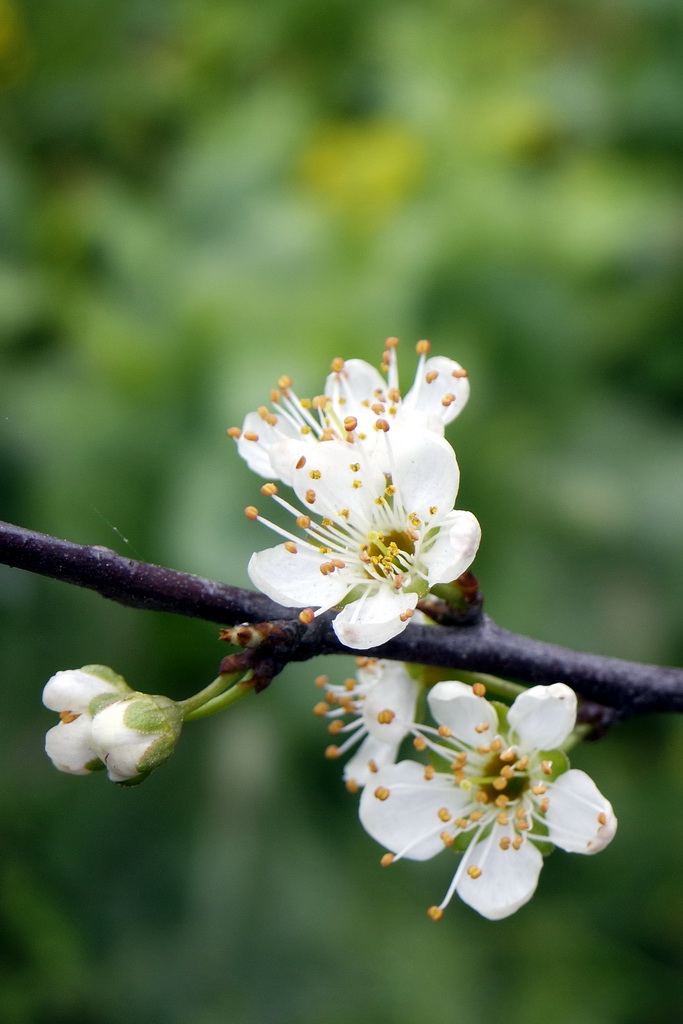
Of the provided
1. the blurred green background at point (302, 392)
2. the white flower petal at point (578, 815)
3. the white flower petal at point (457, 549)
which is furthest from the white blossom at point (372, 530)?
the blurred green background at point (302, 392)

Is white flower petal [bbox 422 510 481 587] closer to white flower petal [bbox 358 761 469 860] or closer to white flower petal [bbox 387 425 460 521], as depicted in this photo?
white flower petal [bbox 387 425 460 521]

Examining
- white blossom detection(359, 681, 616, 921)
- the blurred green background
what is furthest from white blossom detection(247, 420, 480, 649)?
the blurred green background

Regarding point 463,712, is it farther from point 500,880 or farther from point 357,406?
point 357,406

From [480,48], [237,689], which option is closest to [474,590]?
[237,689]

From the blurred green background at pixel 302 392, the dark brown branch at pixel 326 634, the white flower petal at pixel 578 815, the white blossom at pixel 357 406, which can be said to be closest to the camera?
the dark brown branch at pixel 326 634

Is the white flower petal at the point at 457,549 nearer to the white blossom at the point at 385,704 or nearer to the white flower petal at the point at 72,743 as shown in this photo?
the white blossom at the point at 385,704

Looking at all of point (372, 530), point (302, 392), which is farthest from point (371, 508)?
point (302, 392)
